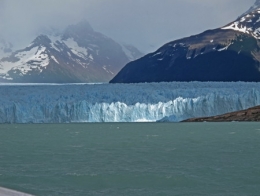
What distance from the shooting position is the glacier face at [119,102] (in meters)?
45.7

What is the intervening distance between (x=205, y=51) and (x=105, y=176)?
380 feet

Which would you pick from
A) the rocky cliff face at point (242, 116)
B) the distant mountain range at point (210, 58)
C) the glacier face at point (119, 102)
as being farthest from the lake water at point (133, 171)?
the distant mountain range at point (210, 58)

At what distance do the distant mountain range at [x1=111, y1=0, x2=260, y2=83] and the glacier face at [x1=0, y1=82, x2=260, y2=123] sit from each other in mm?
69021

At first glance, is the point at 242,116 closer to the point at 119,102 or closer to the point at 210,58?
the point at 119,102

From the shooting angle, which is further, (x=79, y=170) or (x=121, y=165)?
(x=121, y=165)

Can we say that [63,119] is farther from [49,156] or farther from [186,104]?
[49,156]

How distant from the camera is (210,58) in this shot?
126 meters

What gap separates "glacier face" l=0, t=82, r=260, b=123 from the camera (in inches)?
1800

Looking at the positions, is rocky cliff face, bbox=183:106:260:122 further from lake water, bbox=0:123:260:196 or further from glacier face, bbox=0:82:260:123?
lake water, bbox=0:123:260:196

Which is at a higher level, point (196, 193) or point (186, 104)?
point (186, 104)

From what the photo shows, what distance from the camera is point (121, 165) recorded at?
54.3ft

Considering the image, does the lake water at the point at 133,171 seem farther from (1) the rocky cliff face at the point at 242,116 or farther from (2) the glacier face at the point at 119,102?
(1) the rocky cliff face at the point at 242,116

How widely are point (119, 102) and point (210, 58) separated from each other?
83.3 m

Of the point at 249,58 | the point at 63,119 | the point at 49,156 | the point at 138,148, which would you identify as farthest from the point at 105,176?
the point at 249,58
